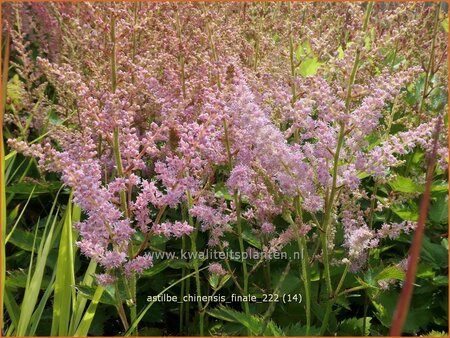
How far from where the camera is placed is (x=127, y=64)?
5.39ft

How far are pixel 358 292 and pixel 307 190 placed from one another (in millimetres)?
756

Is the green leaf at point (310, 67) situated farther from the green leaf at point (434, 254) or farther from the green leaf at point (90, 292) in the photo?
the green leaf at point (90, 292)

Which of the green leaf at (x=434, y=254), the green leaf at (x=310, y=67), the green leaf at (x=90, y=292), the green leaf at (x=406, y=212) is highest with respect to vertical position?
the green leaf at (x=310, y=67)

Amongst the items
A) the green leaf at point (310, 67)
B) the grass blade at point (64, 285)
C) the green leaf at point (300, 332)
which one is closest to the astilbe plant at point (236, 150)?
the green leaf at point (300, 332)

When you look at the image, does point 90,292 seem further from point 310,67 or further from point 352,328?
point 310,67

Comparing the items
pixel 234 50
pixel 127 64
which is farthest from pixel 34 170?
pixel 127 64

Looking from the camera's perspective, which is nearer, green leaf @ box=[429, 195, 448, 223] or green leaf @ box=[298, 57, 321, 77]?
green leaf @ box=[429, 195, 448, 223]

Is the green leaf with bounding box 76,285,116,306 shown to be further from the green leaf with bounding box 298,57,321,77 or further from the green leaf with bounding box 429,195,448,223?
the green leaf with bounding box 298,57,321,77

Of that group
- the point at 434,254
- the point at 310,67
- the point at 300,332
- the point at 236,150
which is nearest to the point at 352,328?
the point at 300,332

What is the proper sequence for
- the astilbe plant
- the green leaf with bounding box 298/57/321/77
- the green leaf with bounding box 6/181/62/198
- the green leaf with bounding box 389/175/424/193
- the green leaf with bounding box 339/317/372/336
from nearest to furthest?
the astilbe plant → the green leaf with bounding box 339/317/372/336 → the green leaf with bounding box 389/175/424/193 → the green leaf with bounding box 6/181/62/198 → the green leaf with bounding box 298/57/321/77

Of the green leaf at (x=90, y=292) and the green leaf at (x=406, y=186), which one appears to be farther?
the green leaf at (x=406, y=186)

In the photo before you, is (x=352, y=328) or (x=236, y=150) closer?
(x=236, y=150)

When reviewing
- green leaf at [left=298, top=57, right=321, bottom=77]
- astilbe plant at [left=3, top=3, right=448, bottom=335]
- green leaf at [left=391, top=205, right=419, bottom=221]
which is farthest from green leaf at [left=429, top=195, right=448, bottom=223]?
green leaf at [left=298, top=57, right=321, bottom=77]

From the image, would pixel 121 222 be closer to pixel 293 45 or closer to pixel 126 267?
pixel 126 267
